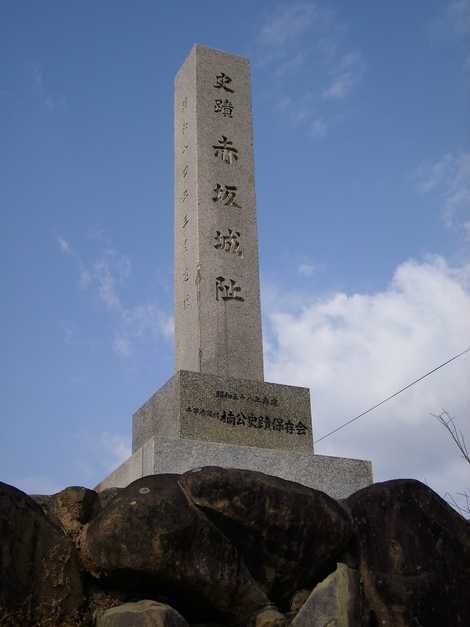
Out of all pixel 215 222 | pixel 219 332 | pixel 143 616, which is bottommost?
pixel 143 616

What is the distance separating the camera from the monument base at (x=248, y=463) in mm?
4402

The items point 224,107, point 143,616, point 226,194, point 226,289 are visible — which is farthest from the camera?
point 224,107

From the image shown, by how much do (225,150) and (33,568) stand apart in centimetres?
490

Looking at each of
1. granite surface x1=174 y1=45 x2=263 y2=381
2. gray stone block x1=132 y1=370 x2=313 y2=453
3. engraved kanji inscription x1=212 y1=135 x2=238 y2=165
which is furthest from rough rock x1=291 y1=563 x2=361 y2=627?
engraved kanji inscription x1=212 y1=135 x2=238 y2=165

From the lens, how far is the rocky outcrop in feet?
8.64

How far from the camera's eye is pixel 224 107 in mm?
7039

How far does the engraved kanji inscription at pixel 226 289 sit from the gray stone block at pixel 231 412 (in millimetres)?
1027

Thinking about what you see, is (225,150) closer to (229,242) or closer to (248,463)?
(229,242)

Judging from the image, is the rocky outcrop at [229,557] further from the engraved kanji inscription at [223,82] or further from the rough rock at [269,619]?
the engraved kanji inscription at [223,82]

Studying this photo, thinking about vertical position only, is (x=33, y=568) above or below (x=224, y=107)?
below

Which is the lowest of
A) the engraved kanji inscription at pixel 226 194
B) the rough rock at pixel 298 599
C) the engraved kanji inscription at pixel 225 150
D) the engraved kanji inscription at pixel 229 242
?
the rough rock at pixel 298 599

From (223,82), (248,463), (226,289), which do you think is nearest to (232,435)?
(248,463)

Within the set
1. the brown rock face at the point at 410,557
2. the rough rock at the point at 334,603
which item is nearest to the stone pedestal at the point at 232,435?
the brown rock face at the point at 410,557

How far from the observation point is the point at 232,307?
6.25 m
